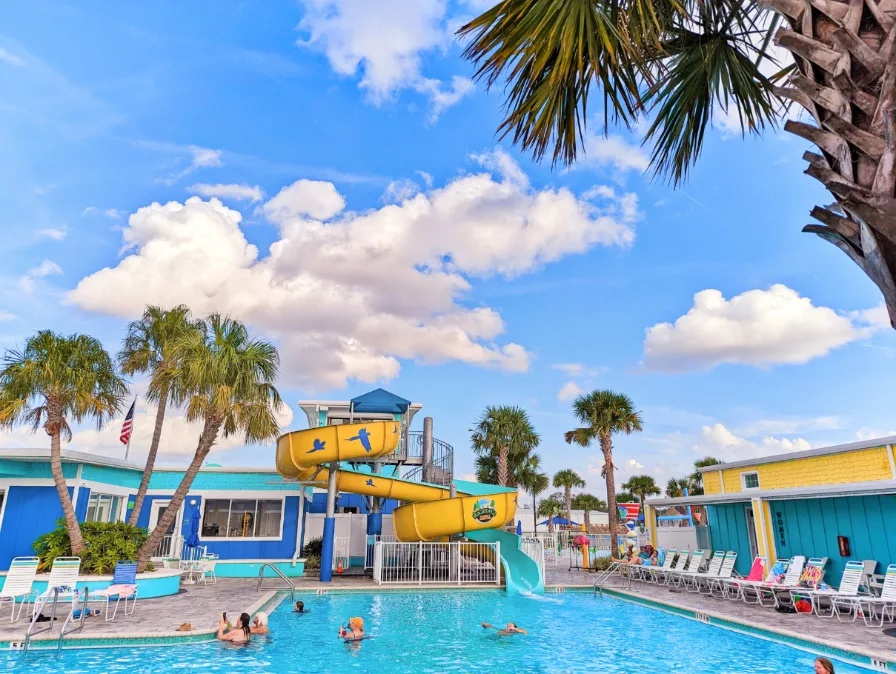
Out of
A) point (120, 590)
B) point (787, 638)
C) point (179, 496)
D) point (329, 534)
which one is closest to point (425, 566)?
point (329, 534)

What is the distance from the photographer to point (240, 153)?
17656mm

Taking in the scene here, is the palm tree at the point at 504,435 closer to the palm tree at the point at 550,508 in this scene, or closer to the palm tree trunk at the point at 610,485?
the palm tree trunk at the point at 610,485

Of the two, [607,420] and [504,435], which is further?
[504,435]

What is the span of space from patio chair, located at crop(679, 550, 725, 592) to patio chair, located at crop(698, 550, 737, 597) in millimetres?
152

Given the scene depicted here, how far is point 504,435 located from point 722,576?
2115 cm

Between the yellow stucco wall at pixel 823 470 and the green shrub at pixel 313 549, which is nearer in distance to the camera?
the yellow stucco wall at pixel 823 470

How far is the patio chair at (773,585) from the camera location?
13.5m

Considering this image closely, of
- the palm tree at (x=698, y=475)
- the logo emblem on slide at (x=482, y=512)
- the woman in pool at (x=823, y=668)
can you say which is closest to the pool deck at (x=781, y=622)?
the logo emblem on slide at (x=482, y=512)

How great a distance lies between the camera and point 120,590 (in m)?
11.2

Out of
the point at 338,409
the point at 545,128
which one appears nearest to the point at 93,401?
the point at 338,409

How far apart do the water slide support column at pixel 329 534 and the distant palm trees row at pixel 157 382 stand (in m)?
2.92

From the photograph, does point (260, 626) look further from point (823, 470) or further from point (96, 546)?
point (823, 470)

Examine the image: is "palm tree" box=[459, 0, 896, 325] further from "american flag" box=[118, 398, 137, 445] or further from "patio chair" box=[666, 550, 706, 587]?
"american flag" box=[118, 398, 137, 445]

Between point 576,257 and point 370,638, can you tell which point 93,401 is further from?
point 576,257
